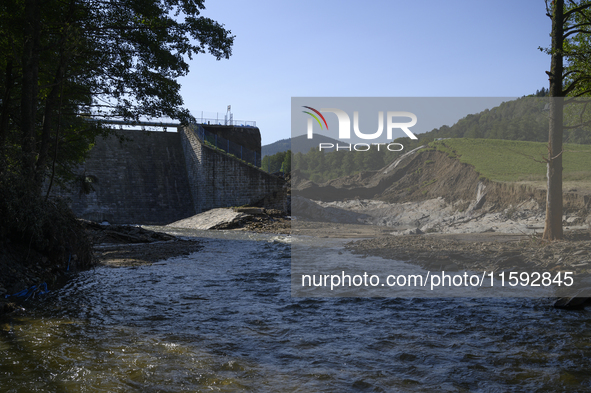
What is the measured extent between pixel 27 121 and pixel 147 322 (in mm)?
8493

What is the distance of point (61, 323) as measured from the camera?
663cm

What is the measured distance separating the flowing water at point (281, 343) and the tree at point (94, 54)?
6.62 m

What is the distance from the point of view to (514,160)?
155ft

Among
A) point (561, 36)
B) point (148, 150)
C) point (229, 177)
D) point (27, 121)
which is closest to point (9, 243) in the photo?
point (27, 121)

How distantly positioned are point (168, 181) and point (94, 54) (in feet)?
104

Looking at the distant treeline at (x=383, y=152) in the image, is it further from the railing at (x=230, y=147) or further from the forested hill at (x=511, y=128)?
the railing at (x=230, y=147)

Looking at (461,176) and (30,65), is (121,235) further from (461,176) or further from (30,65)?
(461,176)

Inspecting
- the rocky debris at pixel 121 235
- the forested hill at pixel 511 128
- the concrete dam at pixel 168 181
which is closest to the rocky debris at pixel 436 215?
the concrete dam at pixel 168 181

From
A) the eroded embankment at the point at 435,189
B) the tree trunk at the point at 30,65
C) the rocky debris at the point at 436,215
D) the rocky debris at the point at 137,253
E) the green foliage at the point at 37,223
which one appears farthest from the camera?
the eroded embankment at the point at 435,189

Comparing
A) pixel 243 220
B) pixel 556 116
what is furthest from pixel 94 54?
pixel 243 220

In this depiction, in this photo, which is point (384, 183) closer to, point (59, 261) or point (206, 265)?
point (206, 265)

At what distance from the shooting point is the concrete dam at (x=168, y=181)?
37.5 meters

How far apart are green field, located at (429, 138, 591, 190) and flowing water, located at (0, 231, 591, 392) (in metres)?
24.3

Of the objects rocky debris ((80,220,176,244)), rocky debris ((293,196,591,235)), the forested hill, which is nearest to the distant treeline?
the forested hill
